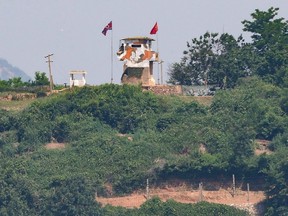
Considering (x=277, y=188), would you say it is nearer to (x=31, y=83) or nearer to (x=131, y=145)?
(x=131, y=145)

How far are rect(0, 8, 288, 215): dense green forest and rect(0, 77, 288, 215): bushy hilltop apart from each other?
0.17 feet

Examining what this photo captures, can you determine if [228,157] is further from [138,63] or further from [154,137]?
[138,63]

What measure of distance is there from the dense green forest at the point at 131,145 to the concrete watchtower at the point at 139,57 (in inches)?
151

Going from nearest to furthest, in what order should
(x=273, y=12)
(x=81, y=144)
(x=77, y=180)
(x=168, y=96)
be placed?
(x=77, y=180), (x=81, y=144), (x=168, y=96), (x=273, y=12)

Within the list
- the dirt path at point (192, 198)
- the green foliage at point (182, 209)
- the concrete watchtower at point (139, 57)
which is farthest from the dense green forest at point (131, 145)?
the concrete watchtower at point (139, 57)

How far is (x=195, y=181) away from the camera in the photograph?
78625mm

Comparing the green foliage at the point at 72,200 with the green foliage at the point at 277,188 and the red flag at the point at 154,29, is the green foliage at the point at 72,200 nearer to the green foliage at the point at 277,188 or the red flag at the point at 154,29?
the green foliage at the point at 277,188

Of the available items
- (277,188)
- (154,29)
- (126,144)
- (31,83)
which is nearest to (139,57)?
(154,29)

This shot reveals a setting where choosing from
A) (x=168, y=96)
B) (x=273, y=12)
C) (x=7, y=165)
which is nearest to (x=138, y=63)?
(x=168, y=96)

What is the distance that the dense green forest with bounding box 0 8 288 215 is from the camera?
246 feet

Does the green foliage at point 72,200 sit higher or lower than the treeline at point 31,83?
lower

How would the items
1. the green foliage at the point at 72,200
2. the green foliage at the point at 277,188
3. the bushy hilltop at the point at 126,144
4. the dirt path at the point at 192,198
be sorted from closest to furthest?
the green foliage at the point at 72,200, the green foliage at the point at 277,188, the bushy hilltop at the point at 126,144, the dirt path at the point at 192,198

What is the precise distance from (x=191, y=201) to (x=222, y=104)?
9173 millimetres

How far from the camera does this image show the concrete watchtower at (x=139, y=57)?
90.6 meters
